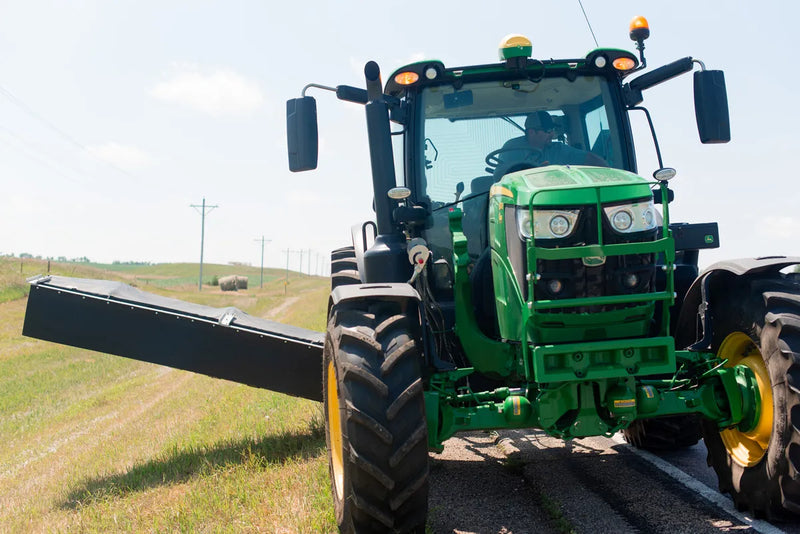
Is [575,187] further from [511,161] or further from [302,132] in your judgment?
[302,132]

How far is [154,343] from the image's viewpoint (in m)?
6.42

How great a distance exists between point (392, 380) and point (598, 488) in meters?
1.95

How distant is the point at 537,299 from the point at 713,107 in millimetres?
2206

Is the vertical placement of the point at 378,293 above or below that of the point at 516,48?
below

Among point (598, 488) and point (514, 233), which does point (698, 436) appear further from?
point (514, 233)

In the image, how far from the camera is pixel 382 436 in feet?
11.2

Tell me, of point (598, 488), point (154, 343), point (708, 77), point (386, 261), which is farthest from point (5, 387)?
point (708, 77)

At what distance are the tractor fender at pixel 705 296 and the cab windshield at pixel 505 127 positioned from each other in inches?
45.0

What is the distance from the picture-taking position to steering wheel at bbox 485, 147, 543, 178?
15.9 ft

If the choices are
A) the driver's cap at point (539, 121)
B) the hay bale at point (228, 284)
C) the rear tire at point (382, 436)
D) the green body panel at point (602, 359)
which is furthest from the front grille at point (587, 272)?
the hay bale at point (228, 284)

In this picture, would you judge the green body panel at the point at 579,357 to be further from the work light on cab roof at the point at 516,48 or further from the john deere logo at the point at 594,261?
the work light on cab roof at the point at 516,48

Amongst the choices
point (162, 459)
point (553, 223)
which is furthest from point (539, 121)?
point (162, 459)

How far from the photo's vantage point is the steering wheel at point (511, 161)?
15.9ft

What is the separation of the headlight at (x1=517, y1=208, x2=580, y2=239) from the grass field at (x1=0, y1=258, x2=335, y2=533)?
2.04 m
